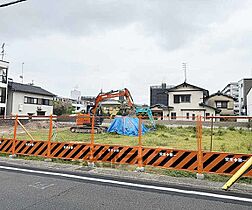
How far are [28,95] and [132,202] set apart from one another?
1409 inches

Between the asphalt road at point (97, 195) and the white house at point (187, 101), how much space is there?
106 ft

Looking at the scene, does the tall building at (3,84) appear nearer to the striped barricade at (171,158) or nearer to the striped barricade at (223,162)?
the striped barricade at (171,158)

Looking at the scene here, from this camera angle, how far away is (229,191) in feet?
17.0

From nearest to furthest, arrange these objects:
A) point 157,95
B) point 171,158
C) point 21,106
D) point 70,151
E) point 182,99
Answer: point 171,158, point 70,151, point 21,106, point 182,99, point 157,95

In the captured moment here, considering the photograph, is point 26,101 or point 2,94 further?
point 26,101

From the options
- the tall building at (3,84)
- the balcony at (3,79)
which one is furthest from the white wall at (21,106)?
the balcony at (3,79)

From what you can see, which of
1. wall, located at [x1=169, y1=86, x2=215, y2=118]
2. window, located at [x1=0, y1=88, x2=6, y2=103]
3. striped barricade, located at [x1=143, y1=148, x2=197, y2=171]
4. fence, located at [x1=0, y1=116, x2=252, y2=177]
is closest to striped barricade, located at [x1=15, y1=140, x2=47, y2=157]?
fence, located at [x1=0, y1=116, x2=252, y2=177]

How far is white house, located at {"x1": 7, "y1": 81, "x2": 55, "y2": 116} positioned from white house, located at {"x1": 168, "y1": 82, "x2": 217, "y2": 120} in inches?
800

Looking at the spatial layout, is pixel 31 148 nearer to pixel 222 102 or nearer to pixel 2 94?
pixel 2 94

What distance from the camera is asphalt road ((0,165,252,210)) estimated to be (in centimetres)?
424

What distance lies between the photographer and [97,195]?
4773 millimetres

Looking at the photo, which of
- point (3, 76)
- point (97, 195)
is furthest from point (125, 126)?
point (3, 76)

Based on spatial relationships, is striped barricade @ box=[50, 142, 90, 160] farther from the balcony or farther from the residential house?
the residential house

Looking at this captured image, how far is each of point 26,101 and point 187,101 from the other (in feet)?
80.2
